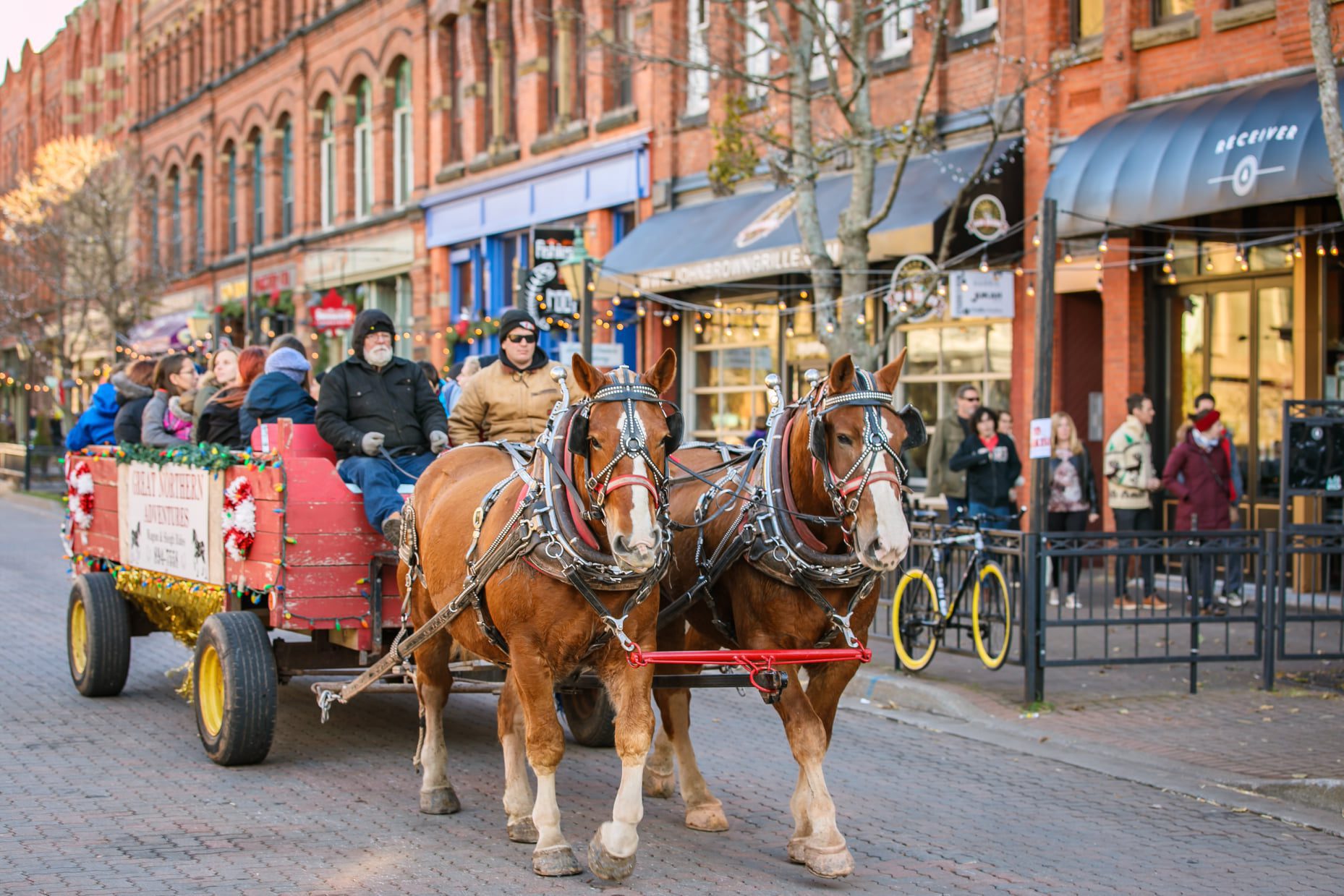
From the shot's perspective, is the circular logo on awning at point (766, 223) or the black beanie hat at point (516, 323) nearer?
the black beanie hat at point (516, 323)

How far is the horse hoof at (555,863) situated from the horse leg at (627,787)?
0.39 feet

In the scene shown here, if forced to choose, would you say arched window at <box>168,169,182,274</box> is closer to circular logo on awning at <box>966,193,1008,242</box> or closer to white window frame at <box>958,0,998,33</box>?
white window frame at <box>958,0,998,33</box>

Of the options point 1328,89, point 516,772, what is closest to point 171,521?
point 516,772

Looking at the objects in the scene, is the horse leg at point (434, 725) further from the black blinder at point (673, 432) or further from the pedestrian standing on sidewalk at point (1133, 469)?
the pedestrian standing on sidewalk at point (1133, 469)

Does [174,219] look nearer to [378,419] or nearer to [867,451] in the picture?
[378,419]

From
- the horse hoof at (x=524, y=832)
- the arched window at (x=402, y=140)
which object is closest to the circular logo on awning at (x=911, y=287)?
the horse hoof at (x=524, y=832)

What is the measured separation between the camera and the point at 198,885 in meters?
5.77

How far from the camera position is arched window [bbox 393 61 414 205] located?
105 feet

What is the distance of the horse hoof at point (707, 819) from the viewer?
6.67 metres

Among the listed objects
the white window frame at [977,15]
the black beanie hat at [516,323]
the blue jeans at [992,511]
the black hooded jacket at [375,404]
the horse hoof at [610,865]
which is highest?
the white window frame at [977,15]

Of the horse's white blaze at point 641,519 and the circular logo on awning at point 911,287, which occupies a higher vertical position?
the circular logo on awning at point 911,287

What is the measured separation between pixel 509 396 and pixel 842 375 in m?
2.72

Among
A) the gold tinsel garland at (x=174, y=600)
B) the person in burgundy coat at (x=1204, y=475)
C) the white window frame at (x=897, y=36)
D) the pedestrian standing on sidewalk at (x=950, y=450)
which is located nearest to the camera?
the gold tinsel garland at (x=174, y=600)

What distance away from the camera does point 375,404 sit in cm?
820
